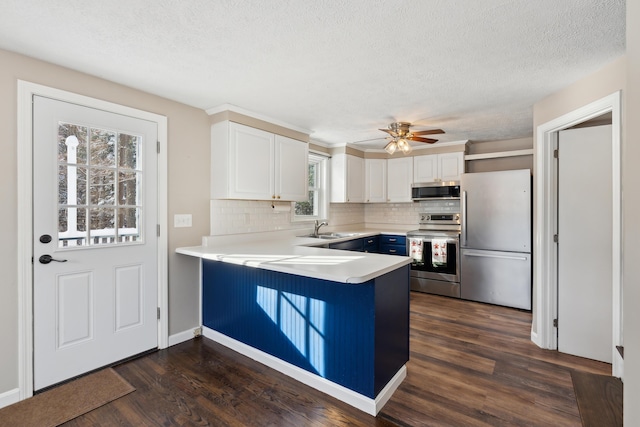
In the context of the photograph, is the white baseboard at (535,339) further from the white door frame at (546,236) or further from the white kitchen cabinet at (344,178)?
the white kitchen cabinet at (344,178)

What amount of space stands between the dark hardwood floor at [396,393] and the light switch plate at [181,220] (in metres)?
1.12

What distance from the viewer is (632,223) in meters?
0.72

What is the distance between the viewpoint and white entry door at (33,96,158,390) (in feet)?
7.11

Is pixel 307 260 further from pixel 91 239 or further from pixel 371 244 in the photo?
pixel 371 244

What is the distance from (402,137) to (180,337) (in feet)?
10.2

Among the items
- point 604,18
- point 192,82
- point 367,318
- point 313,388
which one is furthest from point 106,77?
point 604,18

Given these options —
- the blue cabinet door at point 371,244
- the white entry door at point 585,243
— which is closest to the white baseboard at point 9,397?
the blue cabinet door at point 371,244

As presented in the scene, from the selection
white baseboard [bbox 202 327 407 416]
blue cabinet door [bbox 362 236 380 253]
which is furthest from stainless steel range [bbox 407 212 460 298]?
white baseboard [bbox 202 327 407 416]

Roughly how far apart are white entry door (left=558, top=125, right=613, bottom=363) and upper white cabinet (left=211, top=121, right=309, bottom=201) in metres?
2.67

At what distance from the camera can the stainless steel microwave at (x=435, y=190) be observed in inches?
184

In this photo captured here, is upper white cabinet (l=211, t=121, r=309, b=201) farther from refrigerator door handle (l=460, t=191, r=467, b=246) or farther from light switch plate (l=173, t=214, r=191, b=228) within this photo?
refrigerator door handle (l=460, t=191, r=467, b=246)

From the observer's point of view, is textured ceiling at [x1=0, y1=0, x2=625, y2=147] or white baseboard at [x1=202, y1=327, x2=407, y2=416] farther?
white baseboard at [x1=202, y1=327, x2=407, y2=416]

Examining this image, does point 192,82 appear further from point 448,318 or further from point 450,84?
point 448,318

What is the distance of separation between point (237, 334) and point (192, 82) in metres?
2.16
